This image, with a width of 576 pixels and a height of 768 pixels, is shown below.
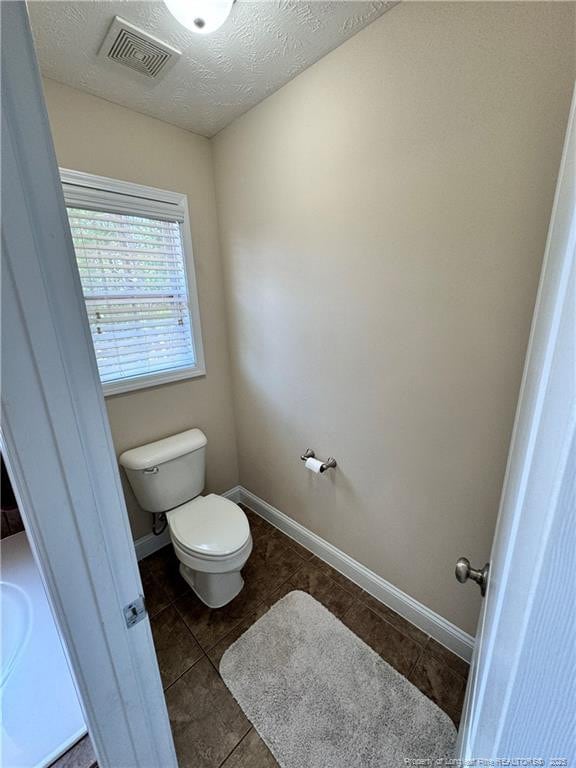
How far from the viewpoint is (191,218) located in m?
1.80

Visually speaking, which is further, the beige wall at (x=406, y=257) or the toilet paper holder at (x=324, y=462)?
the toilet paper holder at (x=324, y=462)

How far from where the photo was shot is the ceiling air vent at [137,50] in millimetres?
1082

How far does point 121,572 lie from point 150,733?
1.57ft

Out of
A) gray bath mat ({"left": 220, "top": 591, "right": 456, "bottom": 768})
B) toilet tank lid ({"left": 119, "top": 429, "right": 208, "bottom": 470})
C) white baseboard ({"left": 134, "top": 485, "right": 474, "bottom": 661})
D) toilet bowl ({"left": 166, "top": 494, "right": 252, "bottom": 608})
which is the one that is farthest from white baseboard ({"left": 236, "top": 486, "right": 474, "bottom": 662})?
toilet tank lid ({"left": 119, "top": 429, "right": 208, "bottom": 470})

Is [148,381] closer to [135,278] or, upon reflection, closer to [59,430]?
[135,278]

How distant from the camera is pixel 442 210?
41.8 inches

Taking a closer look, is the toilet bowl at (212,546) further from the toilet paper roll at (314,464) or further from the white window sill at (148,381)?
the white window sill at (148,381)

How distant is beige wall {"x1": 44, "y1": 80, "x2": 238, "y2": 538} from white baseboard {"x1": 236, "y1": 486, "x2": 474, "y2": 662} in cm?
50

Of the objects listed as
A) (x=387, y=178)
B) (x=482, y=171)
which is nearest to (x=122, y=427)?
(x=387, y=178)

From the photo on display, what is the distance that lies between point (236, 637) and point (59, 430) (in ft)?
4.78

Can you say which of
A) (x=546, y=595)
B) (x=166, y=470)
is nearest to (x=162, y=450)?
(x=166, y=470)

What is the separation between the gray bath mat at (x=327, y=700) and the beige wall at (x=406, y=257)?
0.36 meters

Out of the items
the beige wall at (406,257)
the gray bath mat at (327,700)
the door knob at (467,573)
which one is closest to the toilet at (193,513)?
the gray bath mat at (327,700)

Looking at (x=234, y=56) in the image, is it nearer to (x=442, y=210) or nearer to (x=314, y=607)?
(x=442, y=210)
